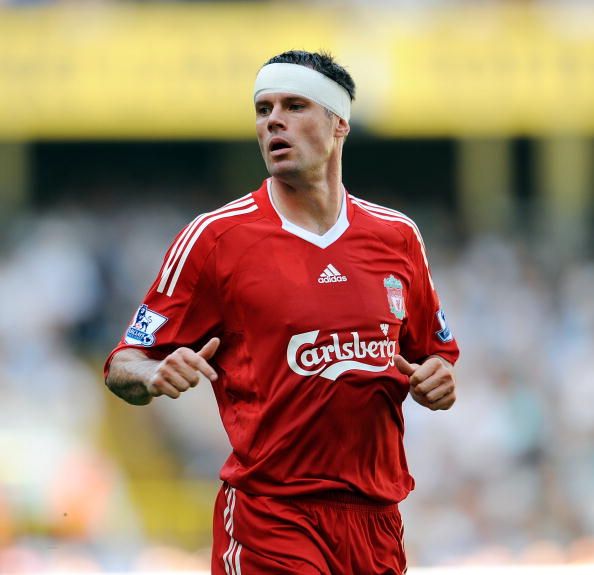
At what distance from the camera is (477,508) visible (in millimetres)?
9898

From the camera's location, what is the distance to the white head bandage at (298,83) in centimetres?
456

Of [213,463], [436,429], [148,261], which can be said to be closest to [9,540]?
[213,463]

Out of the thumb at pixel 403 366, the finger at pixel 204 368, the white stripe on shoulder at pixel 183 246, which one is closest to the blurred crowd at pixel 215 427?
the thumb at pixel 403 366

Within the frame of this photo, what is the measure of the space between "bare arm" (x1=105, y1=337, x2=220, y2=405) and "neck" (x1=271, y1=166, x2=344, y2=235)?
618 millimetres

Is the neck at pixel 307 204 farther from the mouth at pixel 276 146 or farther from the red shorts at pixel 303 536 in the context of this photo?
the red shorts at pixel 303 536

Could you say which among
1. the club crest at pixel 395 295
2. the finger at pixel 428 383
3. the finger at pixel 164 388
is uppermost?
the club crest at pixel 395 295

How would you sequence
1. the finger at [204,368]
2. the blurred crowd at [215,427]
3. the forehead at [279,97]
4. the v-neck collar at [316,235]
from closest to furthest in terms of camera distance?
the finger at [204,368] < the v-neck collar at [316,235] < the forehead at [279,97] < the blurred crowd at [215,427]

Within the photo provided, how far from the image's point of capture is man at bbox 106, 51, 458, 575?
13.7 ft

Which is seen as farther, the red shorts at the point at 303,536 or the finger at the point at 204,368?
the red shorts at the point at 303,536

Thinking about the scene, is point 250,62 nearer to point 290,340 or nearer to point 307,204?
point 307,204

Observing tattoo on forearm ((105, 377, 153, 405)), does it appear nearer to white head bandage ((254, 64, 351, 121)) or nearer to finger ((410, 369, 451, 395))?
finger ((410, 369, 451, 395))

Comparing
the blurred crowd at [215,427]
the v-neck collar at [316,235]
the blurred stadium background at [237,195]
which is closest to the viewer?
the v-neck collar at [316,235]

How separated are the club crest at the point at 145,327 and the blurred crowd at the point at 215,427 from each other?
408cm

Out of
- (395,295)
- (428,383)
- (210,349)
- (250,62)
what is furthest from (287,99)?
(250,62)
